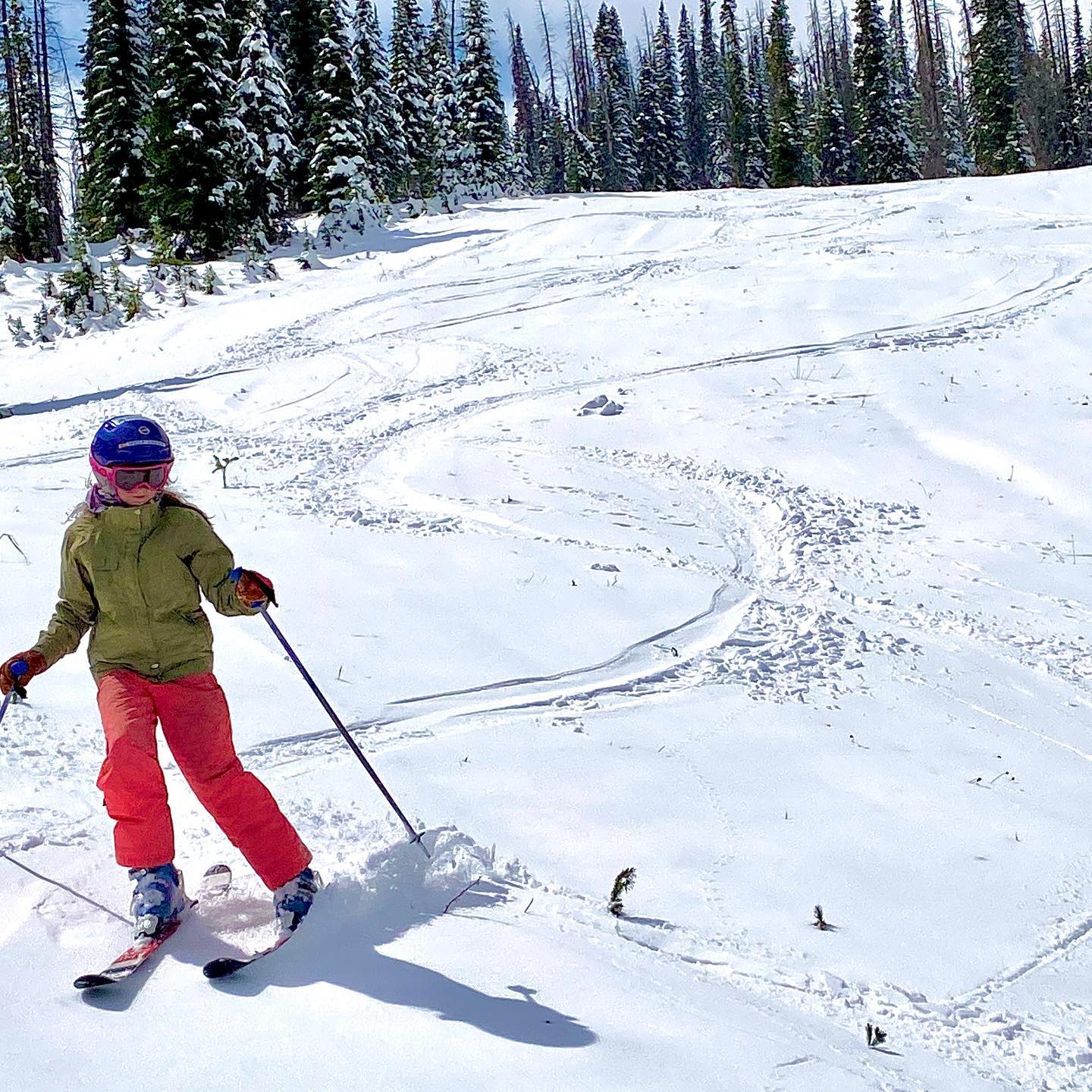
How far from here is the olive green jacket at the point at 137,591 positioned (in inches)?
135

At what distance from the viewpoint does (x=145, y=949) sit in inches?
123

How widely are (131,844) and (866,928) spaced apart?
8.32ft

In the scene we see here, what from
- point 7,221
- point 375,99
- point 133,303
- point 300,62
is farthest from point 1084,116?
point 133,303

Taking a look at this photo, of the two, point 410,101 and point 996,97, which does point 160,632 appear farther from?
point 996,97

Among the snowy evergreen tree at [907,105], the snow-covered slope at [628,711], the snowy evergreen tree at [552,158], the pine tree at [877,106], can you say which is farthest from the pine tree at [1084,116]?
the snow-covered slope at [628,711]

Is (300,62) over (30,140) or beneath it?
over

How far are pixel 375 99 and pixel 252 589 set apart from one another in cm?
3264

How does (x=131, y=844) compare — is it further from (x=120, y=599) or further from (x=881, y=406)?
(x=881, y=406)

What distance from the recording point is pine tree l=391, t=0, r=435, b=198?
40.7m

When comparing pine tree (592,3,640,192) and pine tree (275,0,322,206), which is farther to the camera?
pine tree (592,3,640,192)

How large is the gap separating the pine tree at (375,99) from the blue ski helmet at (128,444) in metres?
28.7

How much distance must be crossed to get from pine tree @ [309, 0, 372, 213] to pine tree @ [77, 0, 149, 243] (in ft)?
17.2

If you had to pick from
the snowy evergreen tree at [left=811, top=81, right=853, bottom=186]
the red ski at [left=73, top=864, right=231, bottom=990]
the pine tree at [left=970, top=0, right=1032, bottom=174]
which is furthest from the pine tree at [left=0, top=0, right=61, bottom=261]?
the pine tree at [left=970, top=0, right=1032, bottom=174]

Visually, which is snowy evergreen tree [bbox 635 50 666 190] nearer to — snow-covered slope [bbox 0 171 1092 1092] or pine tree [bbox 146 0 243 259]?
pine tree [bbox 146 0 243 259]
